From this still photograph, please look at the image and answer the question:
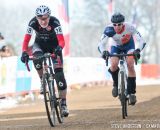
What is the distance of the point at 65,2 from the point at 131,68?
12164 millimetres

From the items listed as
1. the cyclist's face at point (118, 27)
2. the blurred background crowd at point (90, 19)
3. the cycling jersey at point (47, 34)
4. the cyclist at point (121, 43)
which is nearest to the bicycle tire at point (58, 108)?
the cycling jersey at point (47, 34)

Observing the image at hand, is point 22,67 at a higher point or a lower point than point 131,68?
lower

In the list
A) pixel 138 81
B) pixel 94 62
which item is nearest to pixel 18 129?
pixel 94 62

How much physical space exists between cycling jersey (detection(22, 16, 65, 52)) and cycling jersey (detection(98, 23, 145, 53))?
1.17 metres

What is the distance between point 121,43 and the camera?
12.9m

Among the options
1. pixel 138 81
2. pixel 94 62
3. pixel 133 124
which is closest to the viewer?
pixel 133 124

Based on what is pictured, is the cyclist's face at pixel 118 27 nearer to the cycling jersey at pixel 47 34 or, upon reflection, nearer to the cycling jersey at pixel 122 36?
the cycling jersey at pixel 122 36

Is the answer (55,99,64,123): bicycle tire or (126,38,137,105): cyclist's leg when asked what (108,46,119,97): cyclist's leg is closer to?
(126,38,137,105): cyclist's leg

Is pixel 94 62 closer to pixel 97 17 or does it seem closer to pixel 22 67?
pixel 22 67

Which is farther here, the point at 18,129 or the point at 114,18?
the point at 114,18

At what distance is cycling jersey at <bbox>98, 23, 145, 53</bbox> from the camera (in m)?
12.6

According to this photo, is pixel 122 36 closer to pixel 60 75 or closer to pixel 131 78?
pixel 131 78

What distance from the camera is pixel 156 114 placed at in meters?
12.5

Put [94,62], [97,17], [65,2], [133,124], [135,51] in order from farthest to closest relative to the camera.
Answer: [97,17], [94,62], [65,2], [135,51], [133,124]
